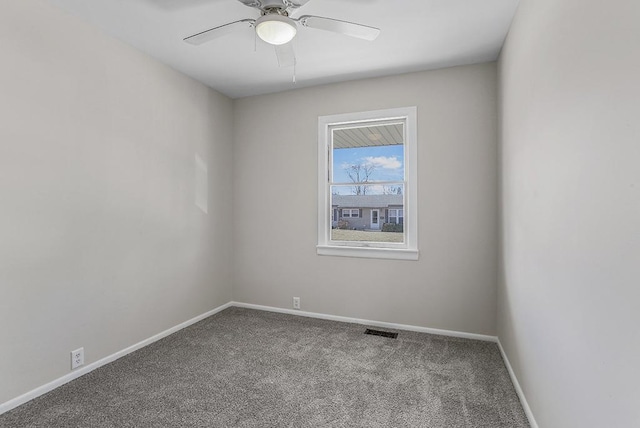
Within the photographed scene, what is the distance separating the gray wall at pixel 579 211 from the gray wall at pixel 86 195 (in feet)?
10.0

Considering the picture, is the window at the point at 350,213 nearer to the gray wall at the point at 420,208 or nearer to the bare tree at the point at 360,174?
the bare tree at the point at 360,174

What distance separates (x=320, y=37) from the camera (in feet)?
8.78

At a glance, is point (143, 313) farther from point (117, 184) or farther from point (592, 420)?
point (592, 420)

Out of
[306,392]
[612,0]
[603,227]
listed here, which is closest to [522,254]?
[603,227]

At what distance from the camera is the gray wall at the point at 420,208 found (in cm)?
313

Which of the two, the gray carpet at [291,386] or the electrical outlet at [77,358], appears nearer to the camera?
the gray carpet at [291,386]

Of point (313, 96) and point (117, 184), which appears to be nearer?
point (117, 184)

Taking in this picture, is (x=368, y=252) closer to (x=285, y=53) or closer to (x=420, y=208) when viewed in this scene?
(x=420, y=208)

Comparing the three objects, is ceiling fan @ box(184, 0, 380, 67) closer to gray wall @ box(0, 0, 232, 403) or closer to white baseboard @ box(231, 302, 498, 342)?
gray wall @ box(0, 0, 232, 403)

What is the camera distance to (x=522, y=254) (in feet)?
7.07

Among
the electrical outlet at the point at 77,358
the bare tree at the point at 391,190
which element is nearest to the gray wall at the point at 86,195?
the electrical outlet at the point at 77,358

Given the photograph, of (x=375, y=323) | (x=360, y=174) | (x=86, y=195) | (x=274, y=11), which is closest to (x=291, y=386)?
(x=375, y=323)

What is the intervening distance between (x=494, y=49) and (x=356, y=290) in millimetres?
2685

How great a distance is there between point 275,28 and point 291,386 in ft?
7.85
